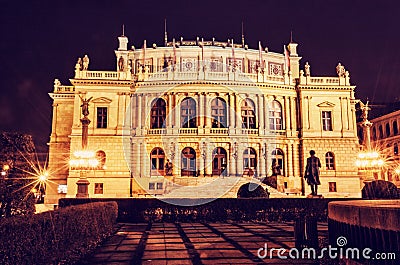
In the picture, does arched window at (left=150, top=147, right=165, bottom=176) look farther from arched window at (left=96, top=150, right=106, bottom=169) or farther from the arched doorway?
the arched doorway

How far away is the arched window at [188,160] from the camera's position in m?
41.8

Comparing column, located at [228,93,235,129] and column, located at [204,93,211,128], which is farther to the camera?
column, located at [228,93,235,129]

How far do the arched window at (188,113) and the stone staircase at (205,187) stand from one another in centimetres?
784

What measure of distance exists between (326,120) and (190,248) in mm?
39477

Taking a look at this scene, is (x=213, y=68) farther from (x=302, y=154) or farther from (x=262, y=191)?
(x=262, y=191)

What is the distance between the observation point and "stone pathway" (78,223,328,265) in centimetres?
839

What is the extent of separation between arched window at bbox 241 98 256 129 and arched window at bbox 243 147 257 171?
3207 millimetres

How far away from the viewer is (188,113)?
144 ft

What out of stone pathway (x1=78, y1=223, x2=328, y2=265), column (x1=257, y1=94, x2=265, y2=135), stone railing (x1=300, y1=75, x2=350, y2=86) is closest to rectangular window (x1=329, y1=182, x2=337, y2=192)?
column (x1=257, y1=94, x2=265, y2=135)

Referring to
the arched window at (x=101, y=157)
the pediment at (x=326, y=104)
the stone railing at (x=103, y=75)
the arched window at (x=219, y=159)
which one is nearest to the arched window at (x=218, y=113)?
the arched window at (x=219, y=159)

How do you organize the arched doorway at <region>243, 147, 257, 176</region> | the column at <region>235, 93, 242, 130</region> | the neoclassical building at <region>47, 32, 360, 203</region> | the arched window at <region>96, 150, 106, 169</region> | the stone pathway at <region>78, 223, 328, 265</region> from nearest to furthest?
the stone pathway at <region>78, 223, 328, 265</region> < the arched window at <region>96, 150, 106, 169</region> < the neoclassical building at <region>47, 32, 360, 203</region> < the arched doorway at <region>243, 147, 257, 176</region> < the column at <region>235, 93, 242, 130</region>

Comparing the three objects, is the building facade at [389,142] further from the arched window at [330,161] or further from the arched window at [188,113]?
the arched window at [188,113]

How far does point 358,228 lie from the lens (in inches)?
209

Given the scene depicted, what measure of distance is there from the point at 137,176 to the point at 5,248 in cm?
3551
